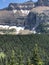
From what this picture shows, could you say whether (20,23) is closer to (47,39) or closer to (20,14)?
(20,14)

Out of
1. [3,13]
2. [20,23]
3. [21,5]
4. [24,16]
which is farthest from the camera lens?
[21,5]

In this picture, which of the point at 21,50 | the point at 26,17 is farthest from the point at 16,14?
the point at 21,50

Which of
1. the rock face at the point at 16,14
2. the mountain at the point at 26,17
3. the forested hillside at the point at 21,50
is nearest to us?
the forested hillside at the point at 21,50

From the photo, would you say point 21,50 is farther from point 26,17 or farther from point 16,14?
point 16,14

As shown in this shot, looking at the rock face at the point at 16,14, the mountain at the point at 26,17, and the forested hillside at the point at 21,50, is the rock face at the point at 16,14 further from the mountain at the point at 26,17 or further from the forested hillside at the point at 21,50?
the forested hillside at the point at 21,50

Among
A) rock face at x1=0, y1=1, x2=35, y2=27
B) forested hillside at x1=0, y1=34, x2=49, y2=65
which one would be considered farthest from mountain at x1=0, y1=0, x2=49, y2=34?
forested hillside at x1=0, y1=34, x2=49, y2=65

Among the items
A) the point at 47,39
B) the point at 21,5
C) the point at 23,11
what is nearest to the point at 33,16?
the point at 23,11

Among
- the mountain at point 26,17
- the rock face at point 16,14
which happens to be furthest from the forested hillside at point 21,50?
the rock face at point 16,14

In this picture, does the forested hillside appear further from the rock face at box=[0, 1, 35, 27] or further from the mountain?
the rock face at box=[0, 1, 35, 27]
